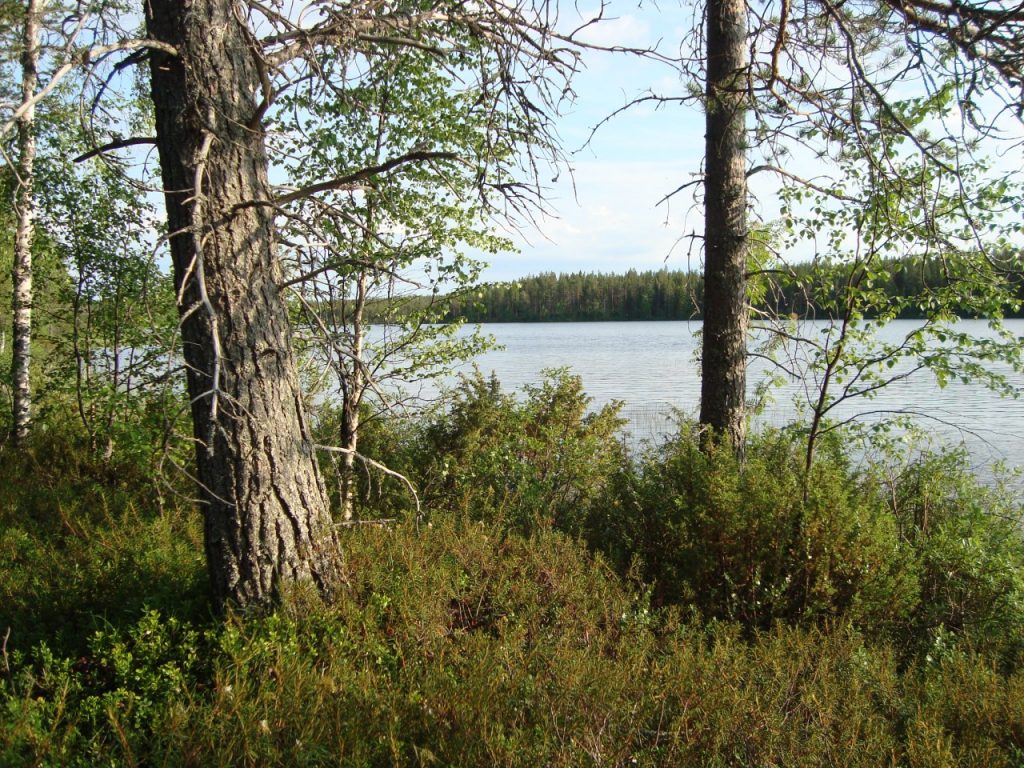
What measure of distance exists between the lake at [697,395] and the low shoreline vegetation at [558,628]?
4.54 feet

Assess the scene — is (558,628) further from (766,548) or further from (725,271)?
Answer: (725,271)

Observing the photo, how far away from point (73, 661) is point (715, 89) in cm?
533

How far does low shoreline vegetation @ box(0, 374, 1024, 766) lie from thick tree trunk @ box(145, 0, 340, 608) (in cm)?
32

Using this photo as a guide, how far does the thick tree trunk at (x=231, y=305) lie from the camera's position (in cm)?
382

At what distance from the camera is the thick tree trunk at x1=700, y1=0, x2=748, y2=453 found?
634 cm

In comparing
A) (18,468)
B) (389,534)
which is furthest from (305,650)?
(18,468)

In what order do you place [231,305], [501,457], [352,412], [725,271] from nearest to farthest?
[231,305]
[725,271]
[352,412]
[501,457]

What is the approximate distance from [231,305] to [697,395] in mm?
15268

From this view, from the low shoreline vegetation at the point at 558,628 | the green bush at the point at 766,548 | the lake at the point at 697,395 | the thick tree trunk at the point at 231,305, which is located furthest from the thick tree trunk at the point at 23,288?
the green bush at the point at 766,548

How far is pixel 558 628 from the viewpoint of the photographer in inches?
160

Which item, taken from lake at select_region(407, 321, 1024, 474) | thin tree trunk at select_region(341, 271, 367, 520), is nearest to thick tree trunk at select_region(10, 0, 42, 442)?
thin tree trunk at select_region(341, 271, 367, 520)

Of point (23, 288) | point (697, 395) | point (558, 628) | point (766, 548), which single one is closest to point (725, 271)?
point (766, 548)

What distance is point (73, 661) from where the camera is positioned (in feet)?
11.6

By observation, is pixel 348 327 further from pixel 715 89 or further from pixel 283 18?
pixel 715 89
